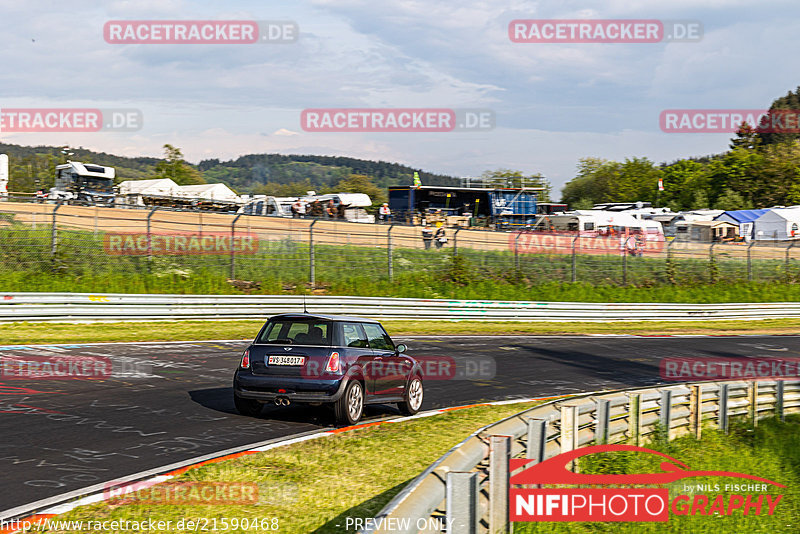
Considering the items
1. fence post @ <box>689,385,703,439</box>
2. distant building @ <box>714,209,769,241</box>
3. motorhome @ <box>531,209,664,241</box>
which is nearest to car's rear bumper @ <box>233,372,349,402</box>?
fence post @ <box>689,385,703,439</box>

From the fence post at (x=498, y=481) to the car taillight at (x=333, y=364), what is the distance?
4.23 m

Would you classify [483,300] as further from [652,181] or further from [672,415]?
[652,181]

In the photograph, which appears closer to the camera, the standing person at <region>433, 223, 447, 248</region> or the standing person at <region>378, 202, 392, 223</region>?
the standing person at <region>433, 223, 447, 248</region>

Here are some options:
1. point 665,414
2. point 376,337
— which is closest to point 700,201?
point 665,414

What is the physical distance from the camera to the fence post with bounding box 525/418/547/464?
6820 mm

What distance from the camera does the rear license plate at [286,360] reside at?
9.57 m

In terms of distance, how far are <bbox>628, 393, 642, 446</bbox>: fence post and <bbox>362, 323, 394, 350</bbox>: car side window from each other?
3463 millimetres

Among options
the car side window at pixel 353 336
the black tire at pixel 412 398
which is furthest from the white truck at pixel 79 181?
the car side window at pixel 353 336

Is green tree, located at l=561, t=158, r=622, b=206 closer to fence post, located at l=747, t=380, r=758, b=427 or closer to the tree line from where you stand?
the tree line

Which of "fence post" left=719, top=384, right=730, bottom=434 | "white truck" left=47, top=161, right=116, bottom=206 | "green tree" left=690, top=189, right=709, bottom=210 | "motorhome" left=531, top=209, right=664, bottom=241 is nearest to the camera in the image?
"fence post" left=719, top=384, right=730, bottom=434

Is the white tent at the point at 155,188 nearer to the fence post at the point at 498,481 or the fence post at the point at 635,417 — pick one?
the fence post at the point at 635,417

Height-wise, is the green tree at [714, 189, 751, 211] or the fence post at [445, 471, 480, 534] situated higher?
the green tree at [714, 189, 751, 211]

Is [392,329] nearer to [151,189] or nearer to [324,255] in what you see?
[324,255]

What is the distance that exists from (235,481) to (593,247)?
101ft
